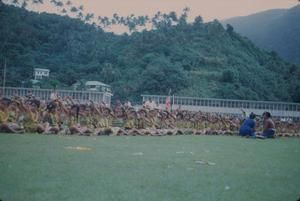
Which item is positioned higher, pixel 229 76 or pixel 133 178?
pixel 229 76

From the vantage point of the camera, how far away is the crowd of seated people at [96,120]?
7121mm

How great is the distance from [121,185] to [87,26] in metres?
13.9

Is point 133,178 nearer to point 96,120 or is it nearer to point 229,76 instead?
point 96,120

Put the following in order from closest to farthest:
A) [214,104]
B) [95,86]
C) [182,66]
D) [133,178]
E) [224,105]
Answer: [133,178] < [224,105] < [214,104] < [95,86] < [182,66]

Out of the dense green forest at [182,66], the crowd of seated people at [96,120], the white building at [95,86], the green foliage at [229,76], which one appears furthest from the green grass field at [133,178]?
the green foliage at [229,76]

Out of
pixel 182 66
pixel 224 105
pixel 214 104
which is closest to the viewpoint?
pixel 224 105

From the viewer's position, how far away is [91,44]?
20.2 meters

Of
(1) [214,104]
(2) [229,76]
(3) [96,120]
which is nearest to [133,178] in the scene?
(3) [96,120]

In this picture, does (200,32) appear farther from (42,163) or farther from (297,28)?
(42,163)

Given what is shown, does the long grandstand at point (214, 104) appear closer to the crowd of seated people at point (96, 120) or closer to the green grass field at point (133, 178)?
the crowd of seated people at point (96, 120)

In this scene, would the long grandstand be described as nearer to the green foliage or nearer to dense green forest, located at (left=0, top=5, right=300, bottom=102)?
dense green forest, located at (left=0, top=5, right=300, bottom=102)

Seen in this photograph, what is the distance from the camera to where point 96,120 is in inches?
354

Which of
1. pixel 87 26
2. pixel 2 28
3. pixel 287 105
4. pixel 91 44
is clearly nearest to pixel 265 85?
pixel 287 105

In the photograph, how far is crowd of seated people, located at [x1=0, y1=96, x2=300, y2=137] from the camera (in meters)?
7.12
